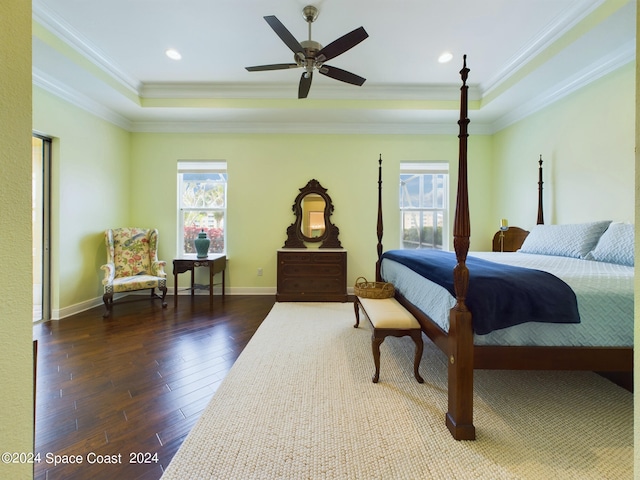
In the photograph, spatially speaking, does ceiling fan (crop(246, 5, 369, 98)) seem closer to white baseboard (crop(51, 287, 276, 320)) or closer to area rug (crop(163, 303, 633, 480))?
area rug (crop(163, 303, 633, 480))

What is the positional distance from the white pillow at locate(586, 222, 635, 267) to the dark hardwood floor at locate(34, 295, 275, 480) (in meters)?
3.41

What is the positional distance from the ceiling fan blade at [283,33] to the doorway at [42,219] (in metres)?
3.32

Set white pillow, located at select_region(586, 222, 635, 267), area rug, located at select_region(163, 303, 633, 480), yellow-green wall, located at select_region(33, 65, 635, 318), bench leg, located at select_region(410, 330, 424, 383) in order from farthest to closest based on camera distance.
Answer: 1. yellow-green wall, located at select_region(33, 65, 635, 318)
2. white pillow, located at select_region(586, 222, 635, 267)
3. bench leg, located at select_region(410, 330, 424, 383)
4. area rug, located at select_region(163, 303, 633, 480)

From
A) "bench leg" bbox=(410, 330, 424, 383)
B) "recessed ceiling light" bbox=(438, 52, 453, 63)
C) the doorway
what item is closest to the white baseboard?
the doorway

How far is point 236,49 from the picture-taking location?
121 inches

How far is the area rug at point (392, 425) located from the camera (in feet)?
4.28

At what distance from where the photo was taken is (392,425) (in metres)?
1.58

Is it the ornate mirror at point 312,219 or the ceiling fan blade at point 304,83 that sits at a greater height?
the ceiling fan blade at point 304,83

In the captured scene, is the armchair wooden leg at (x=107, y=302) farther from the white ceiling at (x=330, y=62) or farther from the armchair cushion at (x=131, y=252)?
the white ceiling at (x=330, y=62)

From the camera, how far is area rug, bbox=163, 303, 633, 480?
131cm

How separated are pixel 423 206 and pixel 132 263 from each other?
4821 millimetres

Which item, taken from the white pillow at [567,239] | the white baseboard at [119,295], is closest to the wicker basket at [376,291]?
the white pillow at [567,239]

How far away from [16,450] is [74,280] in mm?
3892

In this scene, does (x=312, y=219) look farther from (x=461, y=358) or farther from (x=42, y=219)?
(x=42, y=219)
